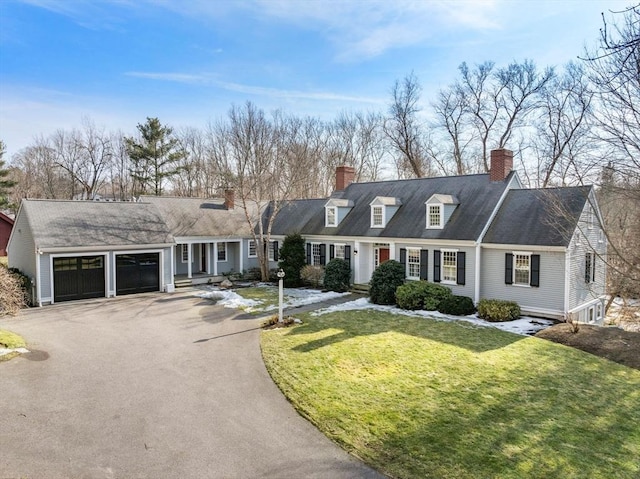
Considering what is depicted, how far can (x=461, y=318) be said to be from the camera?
16.0 meters

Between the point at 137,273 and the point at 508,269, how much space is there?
1775cm

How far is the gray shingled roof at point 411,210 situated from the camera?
1838cm

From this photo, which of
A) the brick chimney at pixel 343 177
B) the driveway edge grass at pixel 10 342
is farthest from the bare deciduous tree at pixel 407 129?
the driveway edge grass at pixel 10 342

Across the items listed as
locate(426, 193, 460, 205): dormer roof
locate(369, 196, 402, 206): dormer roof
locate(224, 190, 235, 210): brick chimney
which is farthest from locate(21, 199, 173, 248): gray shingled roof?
locate(426, 193, 460, 205): dormer roof

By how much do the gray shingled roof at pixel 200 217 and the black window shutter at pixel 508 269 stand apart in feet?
53.3

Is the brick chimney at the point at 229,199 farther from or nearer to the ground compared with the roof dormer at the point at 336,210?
farther from the ground

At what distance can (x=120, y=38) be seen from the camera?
14.7 metres

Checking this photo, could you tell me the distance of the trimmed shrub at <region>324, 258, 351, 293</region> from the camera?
21328mm

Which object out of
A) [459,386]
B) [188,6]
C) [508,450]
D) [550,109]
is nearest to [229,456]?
[508,450]

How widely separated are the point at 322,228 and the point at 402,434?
17.6m

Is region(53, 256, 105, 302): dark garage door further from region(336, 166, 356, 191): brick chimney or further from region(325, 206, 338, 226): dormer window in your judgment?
region(336, 166, 356, 191): brick chimney

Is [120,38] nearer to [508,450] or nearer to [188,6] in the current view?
[188,6]

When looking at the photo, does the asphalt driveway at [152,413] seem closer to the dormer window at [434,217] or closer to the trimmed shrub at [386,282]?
the trimmed shrub at [386,282]

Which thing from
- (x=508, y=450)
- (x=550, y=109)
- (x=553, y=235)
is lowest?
(x=508, y=450)
